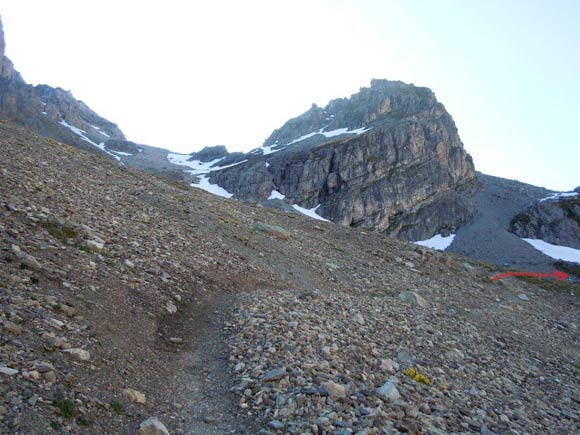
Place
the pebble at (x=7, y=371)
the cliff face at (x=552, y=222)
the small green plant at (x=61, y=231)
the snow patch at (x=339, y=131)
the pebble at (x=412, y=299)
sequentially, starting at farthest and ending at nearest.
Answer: the snow patch at (x=339, y=131) → the cliff face at (x=552, y=222) → the pebble at (x=412, y=299) → the small green plant at (x=61, y=231) → the pebble at (x=7, y=371)

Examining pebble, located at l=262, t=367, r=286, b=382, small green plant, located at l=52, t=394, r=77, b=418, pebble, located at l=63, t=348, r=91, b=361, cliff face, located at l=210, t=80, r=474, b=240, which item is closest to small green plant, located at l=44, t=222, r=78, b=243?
pebble, located at l=63, t=348, r=91, b=361

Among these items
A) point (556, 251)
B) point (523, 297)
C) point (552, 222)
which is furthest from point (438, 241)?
point (523, 297)

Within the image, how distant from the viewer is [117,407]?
7195 mm

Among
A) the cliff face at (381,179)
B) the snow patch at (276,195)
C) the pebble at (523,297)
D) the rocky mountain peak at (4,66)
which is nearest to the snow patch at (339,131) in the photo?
the cliff face at (381,179)

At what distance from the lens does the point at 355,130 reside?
598 feet

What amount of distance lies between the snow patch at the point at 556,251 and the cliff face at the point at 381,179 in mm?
26328

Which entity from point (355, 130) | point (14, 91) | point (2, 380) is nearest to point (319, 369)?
point (2, 380)

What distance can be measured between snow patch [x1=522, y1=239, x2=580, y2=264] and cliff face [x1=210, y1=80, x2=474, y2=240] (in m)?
26.3

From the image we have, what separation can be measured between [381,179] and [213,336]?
137 m

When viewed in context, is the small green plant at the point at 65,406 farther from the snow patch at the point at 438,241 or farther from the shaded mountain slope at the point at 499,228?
the snow patch at the point at 438,241

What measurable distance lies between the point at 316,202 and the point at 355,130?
2410 inches

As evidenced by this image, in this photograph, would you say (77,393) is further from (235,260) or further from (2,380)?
(235,260)

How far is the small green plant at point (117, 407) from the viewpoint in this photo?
7145mm

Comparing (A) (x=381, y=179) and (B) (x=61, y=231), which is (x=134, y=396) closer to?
(B) (x=61, y=231)
